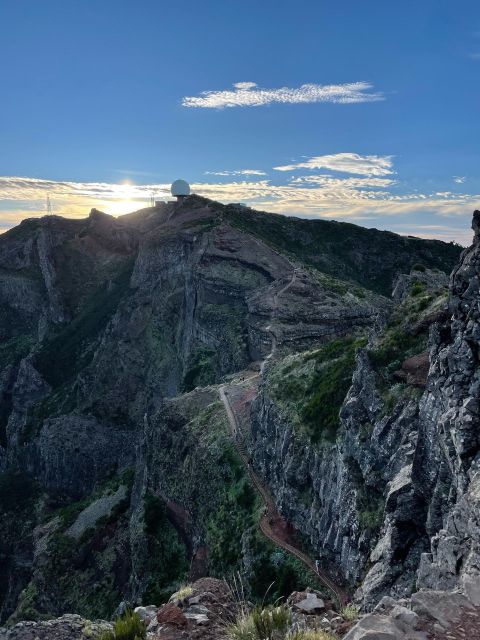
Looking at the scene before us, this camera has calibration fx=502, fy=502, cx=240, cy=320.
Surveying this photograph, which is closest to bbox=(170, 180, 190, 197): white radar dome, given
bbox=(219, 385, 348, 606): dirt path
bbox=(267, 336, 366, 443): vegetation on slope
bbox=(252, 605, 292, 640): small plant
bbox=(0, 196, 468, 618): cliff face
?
bbox=(0, 196, 468, 618): cliff face

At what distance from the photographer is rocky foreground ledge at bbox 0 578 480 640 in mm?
9953

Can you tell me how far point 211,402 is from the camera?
65.6 m

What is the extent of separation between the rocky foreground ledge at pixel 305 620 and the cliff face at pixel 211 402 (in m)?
4.79

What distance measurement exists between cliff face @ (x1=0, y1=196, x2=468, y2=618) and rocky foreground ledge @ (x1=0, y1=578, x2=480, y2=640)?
4794 millimetres

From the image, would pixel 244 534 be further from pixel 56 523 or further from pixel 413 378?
pixel 56 523

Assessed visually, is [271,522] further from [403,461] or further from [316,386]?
[403,461]

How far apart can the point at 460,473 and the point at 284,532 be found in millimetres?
25668

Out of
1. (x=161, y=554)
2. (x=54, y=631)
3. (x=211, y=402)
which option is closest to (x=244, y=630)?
(x=54, y=631)

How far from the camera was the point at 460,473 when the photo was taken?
17.5m

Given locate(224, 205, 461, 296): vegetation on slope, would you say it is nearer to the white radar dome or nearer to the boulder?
the white radar dome

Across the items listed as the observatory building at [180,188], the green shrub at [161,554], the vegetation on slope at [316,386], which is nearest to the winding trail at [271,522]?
the vegetation on slope at [316,386]

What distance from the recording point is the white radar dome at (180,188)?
15200 centimetres

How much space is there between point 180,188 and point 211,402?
332ft

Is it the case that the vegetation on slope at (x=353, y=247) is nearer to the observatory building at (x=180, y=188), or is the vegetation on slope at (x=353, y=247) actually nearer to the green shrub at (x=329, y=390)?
the observatory building at (x=180, y=188)
